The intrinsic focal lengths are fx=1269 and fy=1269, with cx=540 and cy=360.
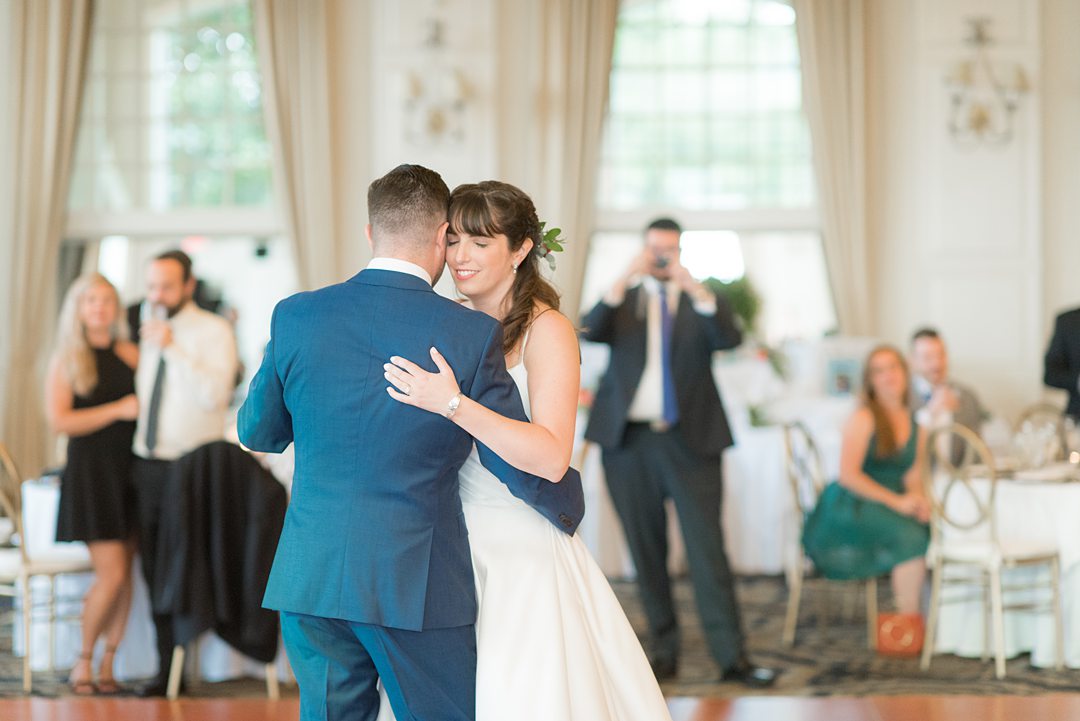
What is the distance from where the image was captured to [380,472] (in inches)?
86.2

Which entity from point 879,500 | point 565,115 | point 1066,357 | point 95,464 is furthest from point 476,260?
point 565,115

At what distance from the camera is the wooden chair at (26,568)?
4766 mm

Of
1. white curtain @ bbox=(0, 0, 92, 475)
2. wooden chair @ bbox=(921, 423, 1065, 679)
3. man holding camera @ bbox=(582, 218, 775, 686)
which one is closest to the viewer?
man holding camera @ bbox=(582, 218, 775, 686)

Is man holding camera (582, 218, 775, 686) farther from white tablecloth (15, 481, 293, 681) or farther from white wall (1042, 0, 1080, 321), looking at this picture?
white wall (1042, 0, 1080, 321)

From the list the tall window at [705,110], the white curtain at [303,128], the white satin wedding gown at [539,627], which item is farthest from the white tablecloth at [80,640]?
the tall window at [705,110]

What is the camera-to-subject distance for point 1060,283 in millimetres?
9266

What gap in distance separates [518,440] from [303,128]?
295 inches

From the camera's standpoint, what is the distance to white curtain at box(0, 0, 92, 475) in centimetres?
912

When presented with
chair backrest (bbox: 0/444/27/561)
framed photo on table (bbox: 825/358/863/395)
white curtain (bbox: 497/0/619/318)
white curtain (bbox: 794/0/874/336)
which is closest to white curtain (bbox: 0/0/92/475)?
white curtain (bbox: 497/0/619/318)

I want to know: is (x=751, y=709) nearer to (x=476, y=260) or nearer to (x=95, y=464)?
(x=476, y=260)

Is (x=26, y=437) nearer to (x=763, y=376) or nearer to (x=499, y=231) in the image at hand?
(x=763, y=376)

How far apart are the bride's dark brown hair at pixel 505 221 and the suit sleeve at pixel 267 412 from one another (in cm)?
46

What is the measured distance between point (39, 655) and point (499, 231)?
11.7 ft

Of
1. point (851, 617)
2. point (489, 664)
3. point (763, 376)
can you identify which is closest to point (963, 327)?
point (763, 376)
